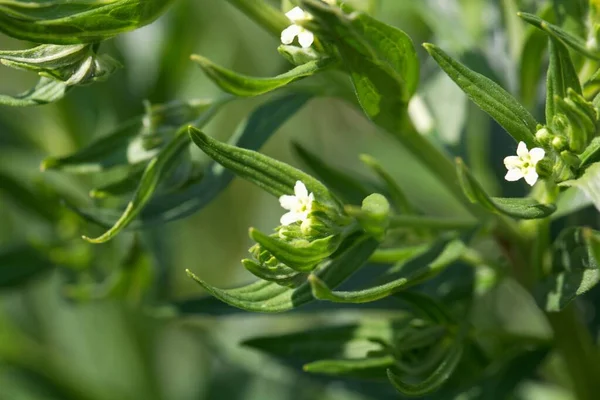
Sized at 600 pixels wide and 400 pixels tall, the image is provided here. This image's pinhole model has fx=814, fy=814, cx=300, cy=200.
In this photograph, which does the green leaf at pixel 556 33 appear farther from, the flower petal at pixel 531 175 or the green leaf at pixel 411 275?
the green leaf at pixel 411 275

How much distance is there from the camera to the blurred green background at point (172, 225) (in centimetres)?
218

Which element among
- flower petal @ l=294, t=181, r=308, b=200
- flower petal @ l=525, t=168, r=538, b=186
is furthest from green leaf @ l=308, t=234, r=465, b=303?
flower petal @ l=525, t=168, r=538, b=186

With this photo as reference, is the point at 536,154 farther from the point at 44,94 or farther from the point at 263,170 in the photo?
the point at 44,94

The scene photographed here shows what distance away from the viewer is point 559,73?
138cm

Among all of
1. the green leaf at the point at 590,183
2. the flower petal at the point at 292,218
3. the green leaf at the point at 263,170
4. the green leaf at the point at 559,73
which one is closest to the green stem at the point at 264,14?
the green leaf at the point at 263,170

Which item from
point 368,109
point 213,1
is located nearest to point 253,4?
point 368,109

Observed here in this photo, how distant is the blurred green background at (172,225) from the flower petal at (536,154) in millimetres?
547

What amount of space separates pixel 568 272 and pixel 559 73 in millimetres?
426

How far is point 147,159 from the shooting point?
1.66 metres

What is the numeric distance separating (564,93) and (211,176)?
72cm

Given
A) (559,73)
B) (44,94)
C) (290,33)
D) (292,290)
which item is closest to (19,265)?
(44,94)

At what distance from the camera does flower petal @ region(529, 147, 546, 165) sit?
4.48 feet

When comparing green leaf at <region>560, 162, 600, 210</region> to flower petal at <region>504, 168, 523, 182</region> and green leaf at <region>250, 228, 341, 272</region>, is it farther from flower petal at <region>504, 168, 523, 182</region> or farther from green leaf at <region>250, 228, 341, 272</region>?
green leaf at <region>250, 228, 341, 272</region>

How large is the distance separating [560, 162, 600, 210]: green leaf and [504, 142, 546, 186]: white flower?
63 millimetres
